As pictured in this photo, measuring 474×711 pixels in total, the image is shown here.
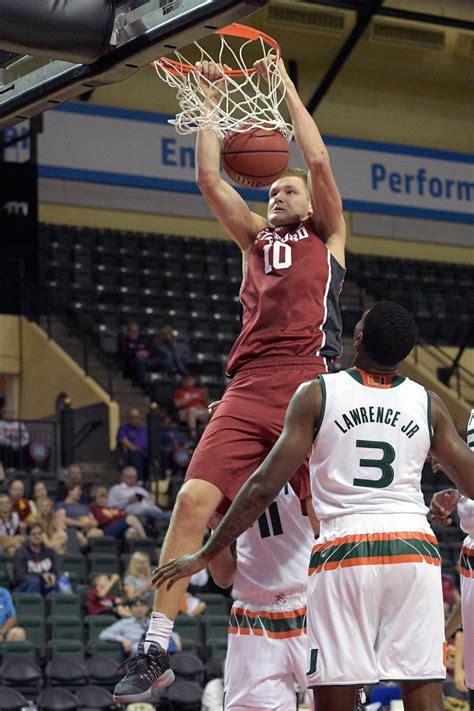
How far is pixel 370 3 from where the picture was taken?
22.1m

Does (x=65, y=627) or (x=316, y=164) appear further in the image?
(x=65, y=627)

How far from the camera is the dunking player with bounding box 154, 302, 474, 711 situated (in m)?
4.55

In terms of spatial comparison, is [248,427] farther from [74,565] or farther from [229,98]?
[74,565]

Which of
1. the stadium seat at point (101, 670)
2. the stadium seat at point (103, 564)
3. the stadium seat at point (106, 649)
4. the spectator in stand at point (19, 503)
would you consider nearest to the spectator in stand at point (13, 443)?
the spectator in stand at point (19, 503)

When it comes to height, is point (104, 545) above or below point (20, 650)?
above

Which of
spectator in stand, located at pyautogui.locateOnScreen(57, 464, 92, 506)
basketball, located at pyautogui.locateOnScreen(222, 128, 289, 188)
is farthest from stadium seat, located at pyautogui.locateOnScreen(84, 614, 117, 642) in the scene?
basketball, located at pyautogui.locateOnScreen(222, 128, 289, 188)

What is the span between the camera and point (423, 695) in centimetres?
457

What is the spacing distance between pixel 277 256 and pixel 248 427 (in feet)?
2.62

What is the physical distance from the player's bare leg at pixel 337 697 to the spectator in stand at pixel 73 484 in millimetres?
10829

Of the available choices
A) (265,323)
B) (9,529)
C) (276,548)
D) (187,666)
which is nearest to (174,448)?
(9,529)

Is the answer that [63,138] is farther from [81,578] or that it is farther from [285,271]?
[285,271]

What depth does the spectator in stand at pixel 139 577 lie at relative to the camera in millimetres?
13078

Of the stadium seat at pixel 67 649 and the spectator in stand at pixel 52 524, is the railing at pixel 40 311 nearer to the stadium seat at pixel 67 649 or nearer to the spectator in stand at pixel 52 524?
the spectator in stand at pixel 52 524

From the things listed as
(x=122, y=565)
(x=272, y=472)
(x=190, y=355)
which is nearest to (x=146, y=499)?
(x=122, y=565)
